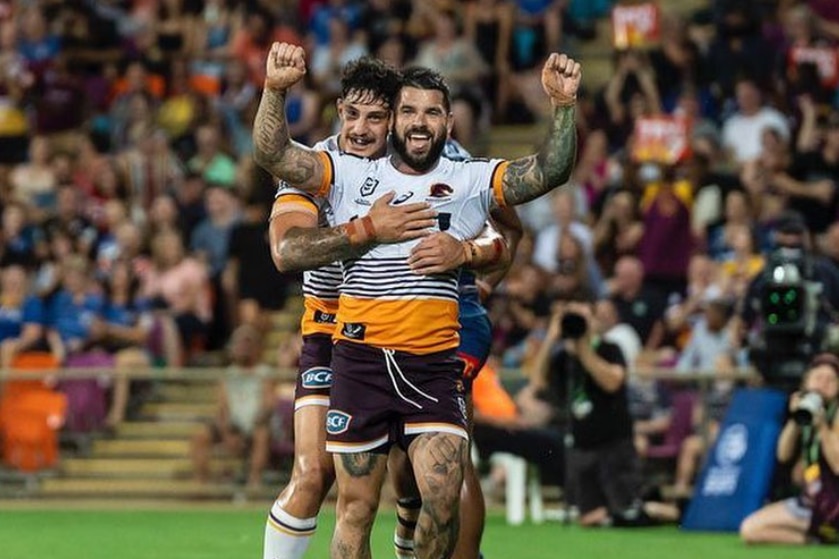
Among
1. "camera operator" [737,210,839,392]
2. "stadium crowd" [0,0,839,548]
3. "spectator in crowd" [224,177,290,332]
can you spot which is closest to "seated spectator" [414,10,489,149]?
"stadium crowd" [0,0,839,548]

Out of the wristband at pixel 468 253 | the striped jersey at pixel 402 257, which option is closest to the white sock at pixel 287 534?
the striped jersey at pixel 402 257

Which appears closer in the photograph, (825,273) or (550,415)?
(825,273)

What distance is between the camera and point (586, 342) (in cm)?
1589

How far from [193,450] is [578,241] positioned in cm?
386

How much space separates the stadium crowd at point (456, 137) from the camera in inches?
731

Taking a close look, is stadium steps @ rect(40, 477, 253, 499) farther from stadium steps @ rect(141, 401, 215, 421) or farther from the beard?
the beard

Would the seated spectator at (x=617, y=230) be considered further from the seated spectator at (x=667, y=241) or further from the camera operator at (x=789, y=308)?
the camera operator at (x=789, y=308)

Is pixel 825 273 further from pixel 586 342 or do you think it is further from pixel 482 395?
pixel 482 395

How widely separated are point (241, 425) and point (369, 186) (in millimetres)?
9927

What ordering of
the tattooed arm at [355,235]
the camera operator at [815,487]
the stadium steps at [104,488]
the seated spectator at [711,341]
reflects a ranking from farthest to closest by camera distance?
1. the stadium steps at [104,488]
2. the seated spectator at [711,341]
3. the camera operator at [815,487]
4. the tattooed arm at [355,235]

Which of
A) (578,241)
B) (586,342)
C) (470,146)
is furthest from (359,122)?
(470,146)

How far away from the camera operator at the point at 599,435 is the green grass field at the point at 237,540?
0.26 meters

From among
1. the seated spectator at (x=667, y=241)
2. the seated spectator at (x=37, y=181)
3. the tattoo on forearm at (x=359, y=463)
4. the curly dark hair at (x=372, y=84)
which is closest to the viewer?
the tattoo on forearm at (x=359, y=463)

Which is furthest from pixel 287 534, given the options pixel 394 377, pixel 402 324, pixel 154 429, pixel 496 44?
pixel 496 44
